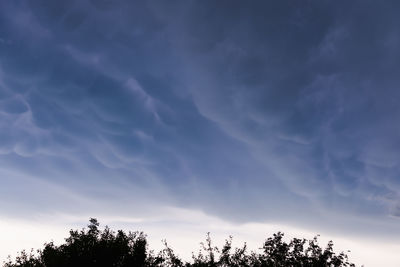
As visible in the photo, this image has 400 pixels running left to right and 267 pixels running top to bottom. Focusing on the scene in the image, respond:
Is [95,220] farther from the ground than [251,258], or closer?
farther from the ground

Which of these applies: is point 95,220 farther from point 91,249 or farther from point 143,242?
point 143,242

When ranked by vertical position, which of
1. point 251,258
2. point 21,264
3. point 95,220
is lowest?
point 21,264

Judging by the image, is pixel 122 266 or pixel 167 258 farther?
pixel 167 258

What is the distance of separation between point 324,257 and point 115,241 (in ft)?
123

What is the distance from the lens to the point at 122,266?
166ft

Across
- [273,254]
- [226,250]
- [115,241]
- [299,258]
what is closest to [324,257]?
[299,258]

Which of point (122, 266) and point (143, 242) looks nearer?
point (122, 266)

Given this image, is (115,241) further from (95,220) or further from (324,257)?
(324,257)

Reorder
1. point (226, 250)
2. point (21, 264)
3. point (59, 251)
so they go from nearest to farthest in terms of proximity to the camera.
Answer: point (59, 251) < point (226, 250) < point (21, 264)

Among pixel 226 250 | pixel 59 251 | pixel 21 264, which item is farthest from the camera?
pixel 21 264

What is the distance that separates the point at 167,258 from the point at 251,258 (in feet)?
52.6

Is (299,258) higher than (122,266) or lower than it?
higher

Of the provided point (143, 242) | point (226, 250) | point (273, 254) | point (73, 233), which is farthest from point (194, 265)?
point (73, 233)

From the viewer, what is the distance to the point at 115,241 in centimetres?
5206
